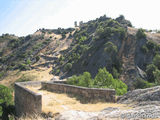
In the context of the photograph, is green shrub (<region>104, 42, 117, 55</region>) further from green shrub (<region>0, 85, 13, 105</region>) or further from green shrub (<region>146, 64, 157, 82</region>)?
green shrub (<region>0, 85, 13, 105</region>)

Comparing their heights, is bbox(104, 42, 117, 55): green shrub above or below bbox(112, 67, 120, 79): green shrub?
Result: above

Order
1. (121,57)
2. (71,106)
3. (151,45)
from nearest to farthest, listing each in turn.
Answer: (71,106) < (151,45) < (121,57)

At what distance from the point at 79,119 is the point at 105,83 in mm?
11370

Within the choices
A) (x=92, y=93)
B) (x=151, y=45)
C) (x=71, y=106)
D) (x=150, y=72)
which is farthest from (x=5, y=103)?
(x=151, y=45)

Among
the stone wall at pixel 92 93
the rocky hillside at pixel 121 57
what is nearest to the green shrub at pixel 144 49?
the rocky hillside at pixel 121 57

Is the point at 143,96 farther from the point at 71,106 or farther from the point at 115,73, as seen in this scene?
the point at 115,73

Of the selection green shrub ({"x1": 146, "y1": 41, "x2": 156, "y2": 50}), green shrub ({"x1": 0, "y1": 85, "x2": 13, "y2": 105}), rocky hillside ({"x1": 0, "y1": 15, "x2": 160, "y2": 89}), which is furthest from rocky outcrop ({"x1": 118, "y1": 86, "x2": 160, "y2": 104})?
green shrub ({"x1": 146, "y1": 41, "x2": 156, "y2": 50})

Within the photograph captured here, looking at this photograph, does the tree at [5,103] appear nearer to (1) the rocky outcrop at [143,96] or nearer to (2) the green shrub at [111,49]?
(1) the rocky outcrop at [143,96]

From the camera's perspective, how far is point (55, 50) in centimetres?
7081

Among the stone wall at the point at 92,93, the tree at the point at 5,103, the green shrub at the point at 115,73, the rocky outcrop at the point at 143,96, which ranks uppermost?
the rocky outcrop at the point at 143,96

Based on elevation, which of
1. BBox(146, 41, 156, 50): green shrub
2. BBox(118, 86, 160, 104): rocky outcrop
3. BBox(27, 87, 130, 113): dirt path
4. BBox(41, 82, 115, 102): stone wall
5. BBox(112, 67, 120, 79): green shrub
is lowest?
BBox(112, 67, 120, 79): green shrub

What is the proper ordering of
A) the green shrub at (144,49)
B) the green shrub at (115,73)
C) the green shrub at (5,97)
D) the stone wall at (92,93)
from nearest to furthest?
the stone wall at (92,93) < the green shrub at (5,97) < the green shrub at (115,73) < the green shrub at (144,49)

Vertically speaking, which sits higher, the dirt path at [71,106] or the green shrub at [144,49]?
the green shrub at [144,49]

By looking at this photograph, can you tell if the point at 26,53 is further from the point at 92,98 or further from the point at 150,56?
the point at 92,98
